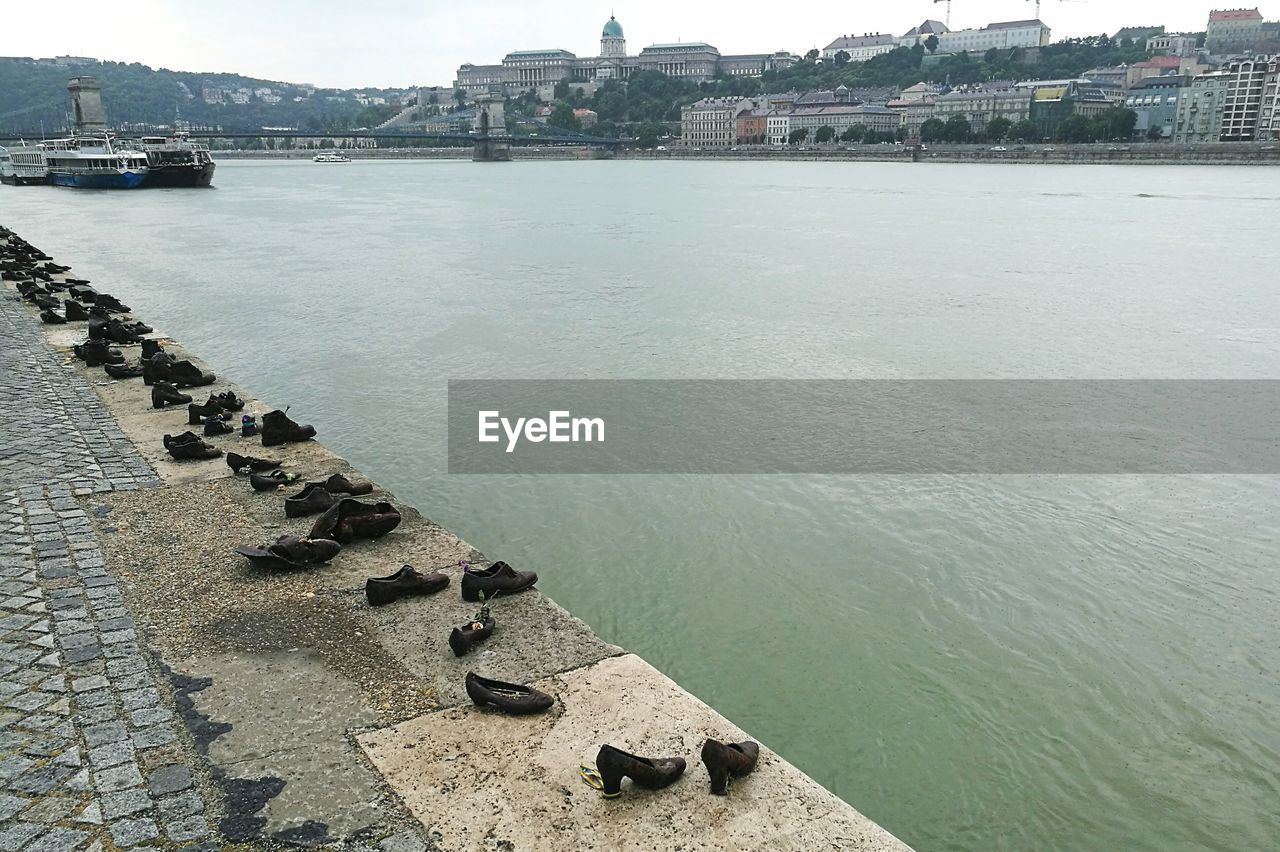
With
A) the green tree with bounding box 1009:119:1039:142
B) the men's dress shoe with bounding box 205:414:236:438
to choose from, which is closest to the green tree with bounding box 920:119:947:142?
the green tree with bounding box 1009:119:1039:142

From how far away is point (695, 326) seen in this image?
615 inches

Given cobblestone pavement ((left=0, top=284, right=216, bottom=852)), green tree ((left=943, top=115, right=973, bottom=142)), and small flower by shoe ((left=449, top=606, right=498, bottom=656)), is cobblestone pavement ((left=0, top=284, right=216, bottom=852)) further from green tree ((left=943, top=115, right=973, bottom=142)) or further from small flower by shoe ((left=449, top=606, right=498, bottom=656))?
green tree ((left=943, top=115, right=973, bottom=142))

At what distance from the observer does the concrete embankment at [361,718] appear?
10.4 feet

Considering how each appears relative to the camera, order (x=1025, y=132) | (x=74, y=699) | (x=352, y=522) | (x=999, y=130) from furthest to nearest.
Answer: (x=999, y=130)
(x=1025, y=132)
(x=352, y=522)
(x=74, y=699)

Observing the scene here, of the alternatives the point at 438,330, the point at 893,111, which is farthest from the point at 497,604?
the point at 893,111

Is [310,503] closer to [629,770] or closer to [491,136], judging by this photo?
[629,770]

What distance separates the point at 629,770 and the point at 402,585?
189 cm

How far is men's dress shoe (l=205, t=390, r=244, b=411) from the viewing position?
26.0ft

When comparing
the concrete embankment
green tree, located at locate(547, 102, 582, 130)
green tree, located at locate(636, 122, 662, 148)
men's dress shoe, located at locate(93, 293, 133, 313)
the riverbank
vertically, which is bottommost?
men's dress shoe, located at locate(93, 293, 133, 313)

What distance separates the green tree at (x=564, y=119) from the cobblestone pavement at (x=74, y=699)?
162300mm

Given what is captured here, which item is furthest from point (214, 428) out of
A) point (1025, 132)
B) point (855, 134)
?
point (855, 134)

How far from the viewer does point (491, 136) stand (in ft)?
431

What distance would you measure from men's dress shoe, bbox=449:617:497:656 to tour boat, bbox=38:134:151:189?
67.6 metres

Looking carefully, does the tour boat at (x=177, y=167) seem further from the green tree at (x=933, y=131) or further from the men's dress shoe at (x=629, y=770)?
the green tree at (x=933, y=131)
